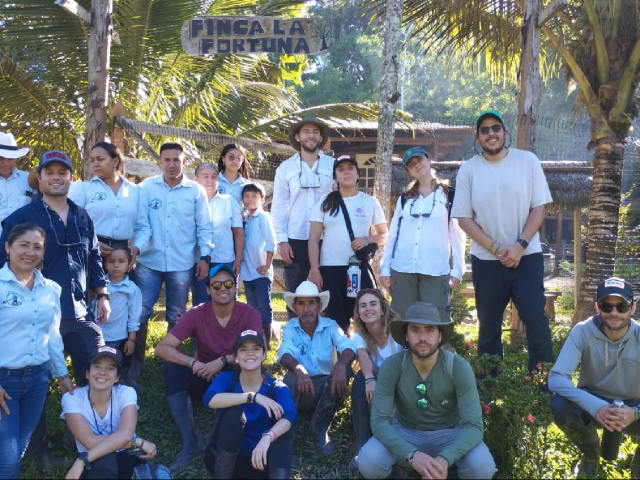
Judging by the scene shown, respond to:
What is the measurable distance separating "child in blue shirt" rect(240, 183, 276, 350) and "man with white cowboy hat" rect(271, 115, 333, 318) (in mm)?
299

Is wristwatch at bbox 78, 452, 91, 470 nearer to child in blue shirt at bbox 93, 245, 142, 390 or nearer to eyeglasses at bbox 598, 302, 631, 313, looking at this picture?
child in blue shirt at bbox 93, 245, 142, 390

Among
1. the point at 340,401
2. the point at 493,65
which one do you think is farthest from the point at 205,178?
the point at 493,65

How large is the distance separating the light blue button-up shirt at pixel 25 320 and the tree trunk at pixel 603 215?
6.54 meters

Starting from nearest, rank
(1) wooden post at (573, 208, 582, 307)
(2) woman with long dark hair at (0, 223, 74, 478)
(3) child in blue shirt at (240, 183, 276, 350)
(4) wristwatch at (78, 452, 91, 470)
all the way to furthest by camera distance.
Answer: (4) wristwatch at (78, 452, 91, 470), (2) woman with long dark hair at (0, 223, 74, 478), (3) child in blue shirt at (240, 183, 276, 350), (1) wooden post at (573, 208, 582, 307)

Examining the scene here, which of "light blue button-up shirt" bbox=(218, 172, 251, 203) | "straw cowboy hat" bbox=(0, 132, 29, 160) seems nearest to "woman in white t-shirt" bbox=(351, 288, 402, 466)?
"light blue button-up shirt" bbox=(218, 172, 251, 203)

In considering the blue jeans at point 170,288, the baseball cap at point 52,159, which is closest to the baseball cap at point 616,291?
the blue jeans at point 170,288

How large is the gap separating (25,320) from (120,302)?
Result: 1.39 metres

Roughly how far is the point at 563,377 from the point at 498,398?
59 centimetres

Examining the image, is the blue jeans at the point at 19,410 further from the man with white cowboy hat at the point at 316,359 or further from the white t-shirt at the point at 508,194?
the white t-shirt at the point at 508,194

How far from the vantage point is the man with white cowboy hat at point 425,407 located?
416cm

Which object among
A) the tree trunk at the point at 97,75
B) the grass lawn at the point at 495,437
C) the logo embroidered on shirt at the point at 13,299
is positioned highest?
the tree trunk at the point at 97,75

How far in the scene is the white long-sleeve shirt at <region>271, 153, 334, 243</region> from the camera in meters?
6.13

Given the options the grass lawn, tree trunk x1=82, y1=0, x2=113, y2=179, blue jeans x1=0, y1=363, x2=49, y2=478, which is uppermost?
tree trunk x1=82, y1=0, x2=113, y2=179

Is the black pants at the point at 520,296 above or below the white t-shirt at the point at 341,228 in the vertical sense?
below
